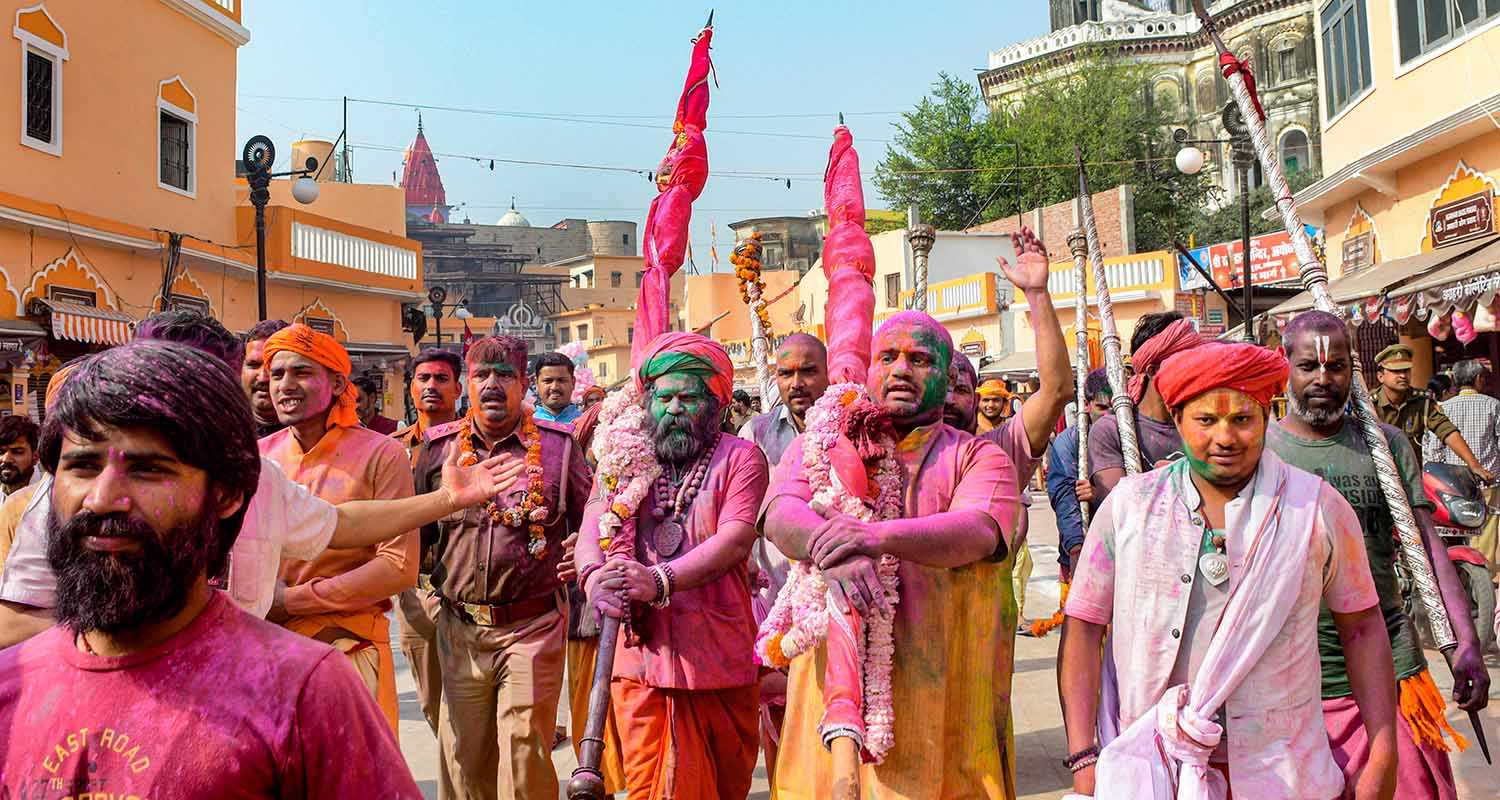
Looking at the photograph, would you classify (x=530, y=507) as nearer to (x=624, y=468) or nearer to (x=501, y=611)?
(x=501, y=611)

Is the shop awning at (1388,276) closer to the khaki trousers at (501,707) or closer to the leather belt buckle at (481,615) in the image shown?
the khaki trousers at (501,707)

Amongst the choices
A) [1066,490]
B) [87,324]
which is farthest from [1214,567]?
[87,324]

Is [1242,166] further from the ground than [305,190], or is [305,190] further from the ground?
[305,190]

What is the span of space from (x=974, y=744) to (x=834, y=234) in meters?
2.90

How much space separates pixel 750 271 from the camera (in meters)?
7.05

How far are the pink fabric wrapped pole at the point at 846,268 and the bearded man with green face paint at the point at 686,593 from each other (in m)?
0.58

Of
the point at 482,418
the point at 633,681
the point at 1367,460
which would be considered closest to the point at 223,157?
the point at 482,418

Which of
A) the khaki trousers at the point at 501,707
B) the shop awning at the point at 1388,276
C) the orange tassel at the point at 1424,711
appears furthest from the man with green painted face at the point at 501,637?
the shop awning at the point at 1388,276

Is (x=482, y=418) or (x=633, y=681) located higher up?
(x=482, y=418)

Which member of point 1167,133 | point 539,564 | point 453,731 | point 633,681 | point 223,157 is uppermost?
point 1167,133

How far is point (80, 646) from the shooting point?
1644mm

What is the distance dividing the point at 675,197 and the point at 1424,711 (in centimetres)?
412

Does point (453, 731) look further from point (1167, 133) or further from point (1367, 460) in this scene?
point (1167, 133)

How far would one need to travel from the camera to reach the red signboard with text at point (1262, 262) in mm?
23250
